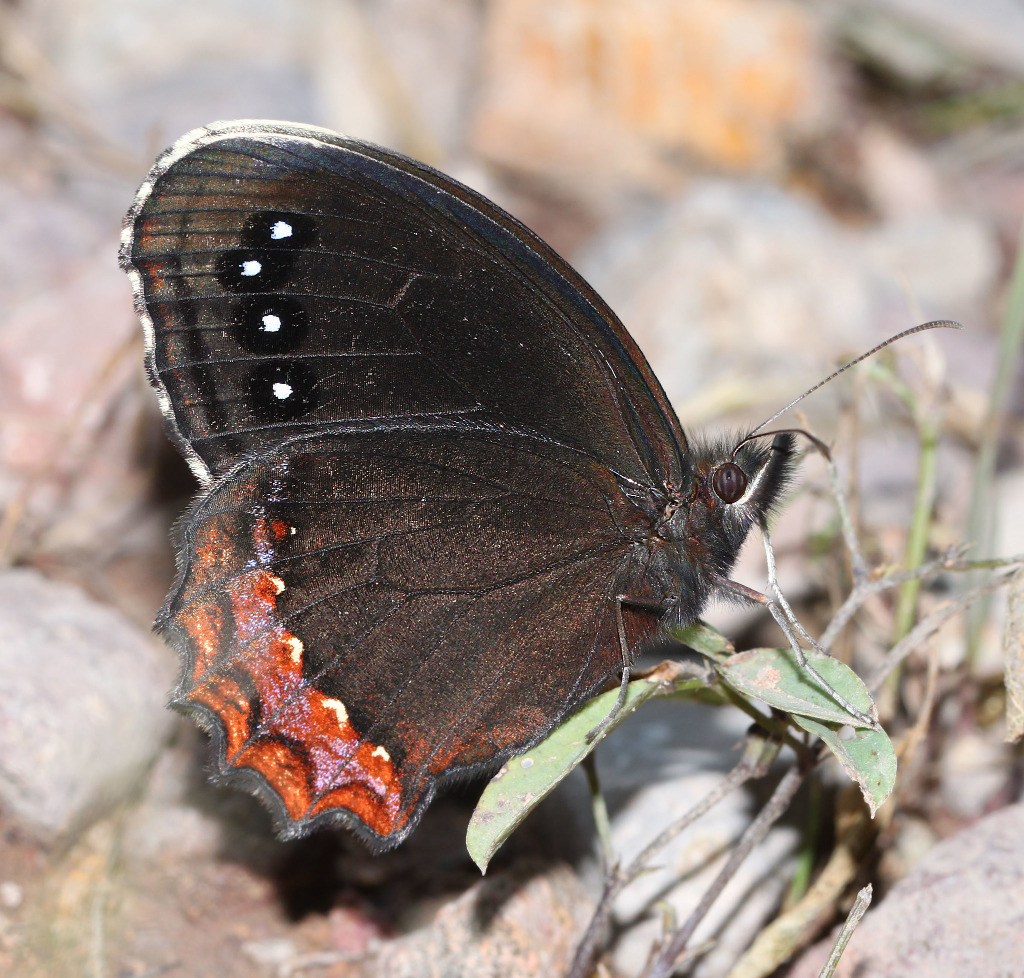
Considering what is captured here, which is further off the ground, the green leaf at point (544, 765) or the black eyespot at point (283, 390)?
the black eyespot at point (283, 390)

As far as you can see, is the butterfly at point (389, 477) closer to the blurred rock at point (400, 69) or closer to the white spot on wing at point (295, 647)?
the white spot on wing at point (295, 647)

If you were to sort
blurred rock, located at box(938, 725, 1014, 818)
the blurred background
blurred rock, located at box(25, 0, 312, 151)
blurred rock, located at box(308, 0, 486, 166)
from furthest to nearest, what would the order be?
blurred rock, located at box(308, 0, 486, 166), blurred rock, located at box(25, 0, 312, 151), blurred rock, located at box(938, 725, 1014, 818), the blurred background

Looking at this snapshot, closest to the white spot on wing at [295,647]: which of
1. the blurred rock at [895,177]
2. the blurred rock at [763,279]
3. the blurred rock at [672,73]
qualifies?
the blurred rock at [763,279]

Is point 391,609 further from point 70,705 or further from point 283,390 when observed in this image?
point 70,705

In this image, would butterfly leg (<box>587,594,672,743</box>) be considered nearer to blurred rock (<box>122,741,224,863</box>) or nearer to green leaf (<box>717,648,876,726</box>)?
green leaf (<box>717,648,876,726</box>)

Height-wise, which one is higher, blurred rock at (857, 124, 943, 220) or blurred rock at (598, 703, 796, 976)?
blurred rock at (857, 124, 943, 220)

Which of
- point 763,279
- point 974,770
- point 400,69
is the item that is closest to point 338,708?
point 974,770

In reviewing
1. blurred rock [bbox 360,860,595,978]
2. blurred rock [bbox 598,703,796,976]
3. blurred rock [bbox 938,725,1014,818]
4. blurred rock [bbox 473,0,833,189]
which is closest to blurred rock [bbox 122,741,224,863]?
blurred rock [bbox 360,860,595,978]
